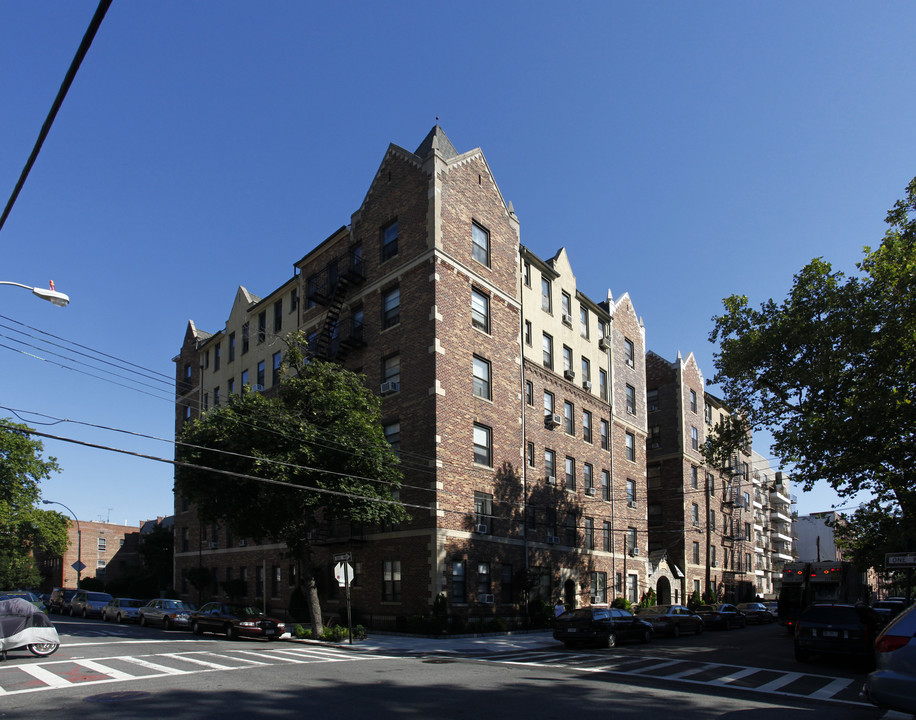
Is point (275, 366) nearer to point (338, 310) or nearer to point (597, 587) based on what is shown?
point (338, 310)

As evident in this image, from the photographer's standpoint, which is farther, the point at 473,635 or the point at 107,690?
the point at 473,635

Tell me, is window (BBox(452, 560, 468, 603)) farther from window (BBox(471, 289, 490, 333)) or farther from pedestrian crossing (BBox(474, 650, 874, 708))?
window (BBox(471, 289, 490, 333))

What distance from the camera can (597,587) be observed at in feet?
124

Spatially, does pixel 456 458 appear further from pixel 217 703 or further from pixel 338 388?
pixel 217 703

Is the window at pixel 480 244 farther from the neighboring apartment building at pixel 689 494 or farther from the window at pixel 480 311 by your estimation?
the neighboring apartment building at pixel 689 494

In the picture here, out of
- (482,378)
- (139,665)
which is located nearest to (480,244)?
(482,378)

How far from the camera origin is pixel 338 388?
25266 mm

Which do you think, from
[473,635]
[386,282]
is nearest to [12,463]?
[386,282]

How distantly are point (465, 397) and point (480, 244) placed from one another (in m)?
7.73

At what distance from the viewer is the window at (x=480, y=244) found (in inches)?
1262

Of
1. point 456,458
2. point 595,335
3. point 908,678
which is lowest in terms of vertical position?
point 908,678

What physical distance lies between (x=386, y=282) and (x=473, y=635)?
601 inches

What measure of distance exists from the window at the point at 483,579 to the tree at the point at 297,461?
17.1 ft

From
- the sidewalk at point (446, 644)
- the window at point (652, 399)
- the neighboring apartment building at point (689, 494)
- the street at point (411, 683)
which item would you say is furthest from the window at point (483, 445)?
the window at point (652, 399)
